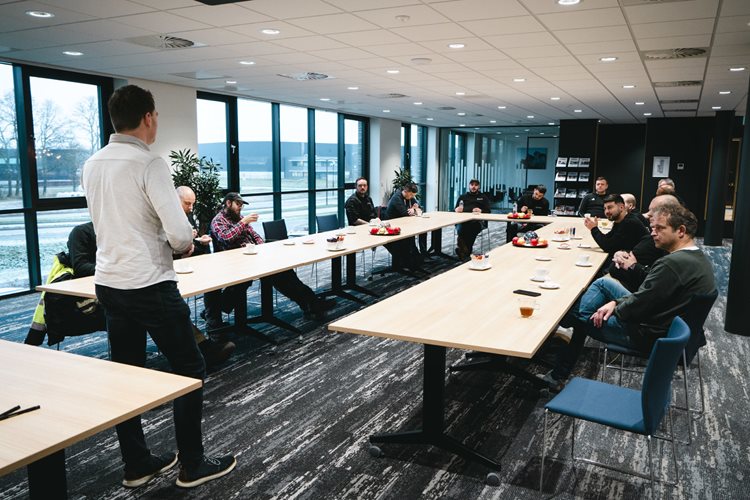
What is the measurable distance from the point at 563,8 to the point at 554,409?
9.61 feet

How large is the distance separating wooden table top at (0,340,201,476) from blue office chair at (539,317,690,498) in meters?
1.65

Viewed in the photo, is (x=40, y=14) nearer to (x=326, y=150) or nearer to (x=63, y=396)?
(x=63, y=396)

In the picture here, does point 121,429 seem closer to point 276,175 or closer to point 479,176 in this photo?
point 276,175

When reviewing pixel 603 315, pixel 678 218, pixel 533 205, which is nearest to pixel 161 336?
pixel 603 315

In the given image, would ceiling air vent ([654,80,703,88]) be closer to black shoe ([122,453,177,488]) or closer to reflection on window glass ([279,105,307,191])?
reflection on window glass ([279,105,307,191])

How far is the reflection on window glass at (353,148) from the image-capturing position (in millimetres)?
13357

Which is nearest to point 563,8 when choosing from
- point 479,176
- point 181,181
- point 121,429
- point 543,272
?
point 543,272

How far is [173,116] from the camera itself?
8367mm

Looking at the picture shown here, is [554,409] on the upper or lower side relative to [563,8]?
lower

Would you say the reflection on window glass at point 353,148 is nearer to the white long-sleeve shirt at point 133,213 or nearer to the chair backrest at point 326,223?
the chair backrest at point 326,223

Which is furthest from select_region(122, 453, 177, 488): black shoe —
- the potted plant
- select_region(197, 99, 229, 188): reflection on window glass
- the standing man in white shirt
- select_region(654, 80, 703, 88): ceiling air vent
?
select_region(654, 80, 703, 88): ceiling air vent

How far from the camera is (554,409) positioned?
101 inches

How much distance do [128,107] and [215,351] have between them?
2521mm

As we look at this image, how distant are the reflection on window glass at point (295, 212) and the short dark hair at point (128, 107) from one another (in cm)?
894
